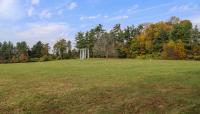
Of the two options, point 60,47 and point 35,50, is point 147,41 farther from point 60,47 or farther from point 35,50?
point 35,50

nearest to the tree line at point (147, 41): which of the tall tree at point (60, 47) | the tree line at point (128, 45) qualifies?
the tree line at point (128, 45)

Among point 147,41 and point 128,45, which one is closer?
point 147,41

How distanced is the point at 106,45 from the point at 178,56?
1653 cm

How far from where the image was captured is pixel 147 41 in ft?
236

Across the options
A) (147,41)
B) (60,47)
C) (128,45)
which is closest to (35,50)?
(60,47)

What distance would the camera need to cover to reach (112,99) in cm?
1113

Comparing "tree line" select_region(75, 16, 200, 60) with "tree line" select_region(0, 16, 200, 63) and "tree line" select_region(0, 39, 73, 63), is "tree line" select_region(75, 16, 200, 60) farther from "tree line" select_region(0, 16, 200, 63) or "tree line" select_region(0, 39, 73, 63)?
"tree line" select_region(0, 39, 73, 63)

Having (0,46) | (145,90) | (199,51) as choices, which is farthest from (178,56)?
(145,90)

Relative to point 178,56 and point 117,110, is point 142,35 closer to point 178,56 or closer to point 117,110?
point 178,56

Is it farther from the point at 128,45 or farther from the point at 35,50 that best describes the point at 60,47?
the point at 128,45

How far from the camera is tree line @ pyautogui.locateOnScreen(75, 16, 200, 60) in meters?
65.8

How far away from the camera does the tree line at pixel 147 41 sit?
65750 millimetres

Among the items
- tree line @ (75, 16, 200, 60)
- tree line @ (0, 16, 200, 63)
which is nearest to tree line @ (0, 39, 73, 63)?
tree line @ (0, 16, 200, 63)

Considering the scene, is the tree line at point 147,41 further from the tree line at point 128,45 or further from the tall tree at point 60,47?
the tall tree at point 60,47
